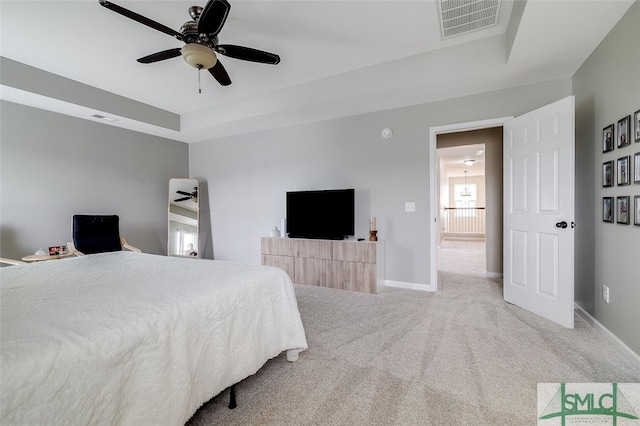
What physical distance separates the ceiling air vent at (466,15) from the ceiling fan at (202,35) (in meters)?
1.49

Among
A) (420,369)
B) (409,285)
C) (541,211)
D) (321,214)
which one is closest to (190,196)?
(321,214)

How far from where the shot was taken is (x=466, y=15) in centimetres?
231

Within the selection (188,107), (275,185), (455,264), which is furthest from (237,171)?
(455,264)

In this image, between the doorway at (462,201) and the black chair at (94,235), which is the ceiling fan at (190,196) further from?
the doorway at (462,201)

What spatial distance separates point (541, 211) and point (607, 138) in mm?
754

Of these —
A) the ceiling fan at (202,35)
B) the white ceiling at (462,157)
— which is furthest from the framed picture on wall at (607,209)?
the ceiling fan at (202,35)

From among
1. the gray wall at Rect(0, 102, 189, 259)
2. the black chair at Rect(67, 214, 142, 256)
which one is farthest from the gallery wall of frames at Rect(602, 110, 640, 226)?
the gray wall at Rect(0, 102, 189, 259)

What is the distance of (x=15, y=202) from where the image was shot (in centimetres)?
326

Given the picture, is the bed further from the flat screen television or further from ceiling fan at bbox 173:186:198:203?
ceiling fan at bbox 173:186:198:203

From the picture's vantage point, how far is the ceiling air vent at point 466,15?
85.8 inches

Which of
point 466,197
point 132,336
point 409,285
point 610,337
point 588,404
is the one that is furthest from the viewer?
point 466,197

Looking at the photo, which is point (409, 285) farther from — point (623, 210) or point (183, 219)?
point (183, 219)

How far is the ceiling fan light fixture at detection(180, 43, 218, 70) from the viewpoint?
6.56 feet

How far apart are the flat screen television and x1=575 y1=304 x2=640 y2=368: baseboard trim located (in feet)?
7.89
